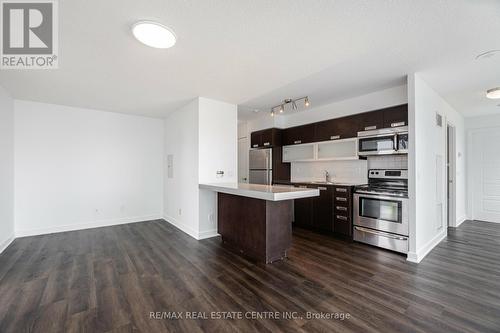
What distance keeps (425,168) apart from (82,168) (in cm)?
627

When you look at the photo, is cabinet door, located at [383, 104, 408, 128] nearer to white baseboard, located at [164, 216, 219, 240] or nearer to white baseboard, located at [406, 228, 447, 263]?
white baseboard, located at [406, 228, 447, 263]

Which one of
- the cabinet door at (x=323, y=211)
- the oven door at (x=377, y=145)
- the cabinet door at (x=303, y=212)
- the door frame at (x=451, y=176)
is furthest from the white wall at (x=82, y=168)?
the door frame at (x=451, y=176)

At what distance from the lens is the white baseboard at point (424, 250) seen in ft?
9.62

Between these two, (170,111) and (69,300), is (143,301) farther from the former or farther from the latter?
(170,111)

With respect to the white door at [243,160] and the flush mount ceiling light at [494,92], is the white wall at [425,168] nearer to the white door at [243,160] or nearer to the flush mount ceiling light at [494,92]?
the flush mount ceiling light at [494,92]

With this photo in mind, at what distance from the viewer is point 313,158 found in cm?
482

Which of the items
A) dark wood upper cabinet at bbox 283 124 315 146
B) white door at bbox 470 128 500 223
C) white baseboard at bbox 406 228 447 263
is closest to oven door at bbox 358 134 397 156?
dark wood upper cabinet at bbox 283 124 315 146

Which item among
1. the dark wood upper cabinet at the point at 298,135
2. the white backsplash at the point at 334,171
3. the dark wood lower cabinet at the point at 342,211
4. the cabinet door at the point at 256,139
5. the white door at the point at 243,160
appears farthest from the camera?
the white door at the point at 243,160

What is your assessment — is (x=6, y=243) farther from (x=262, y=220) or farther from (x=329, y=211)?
(x=329, y=211)

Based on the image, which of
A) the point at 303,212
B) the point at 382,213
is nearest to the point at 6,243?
the point at 303,212

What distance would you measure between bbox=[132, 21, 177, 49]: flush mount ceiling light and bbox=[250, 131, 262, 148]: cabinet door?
3.59 metres

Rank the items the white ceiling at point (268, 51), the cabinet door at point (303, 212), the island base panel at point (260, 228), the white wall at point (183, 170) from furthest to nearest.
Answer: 1. the cabinet door at point (303, 212)
2. the white wall at point (183, 170)
3. the island base panel at point (260, 228)
4. the white ceiling at point (268, 51)

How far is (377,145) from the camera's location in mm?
3705
